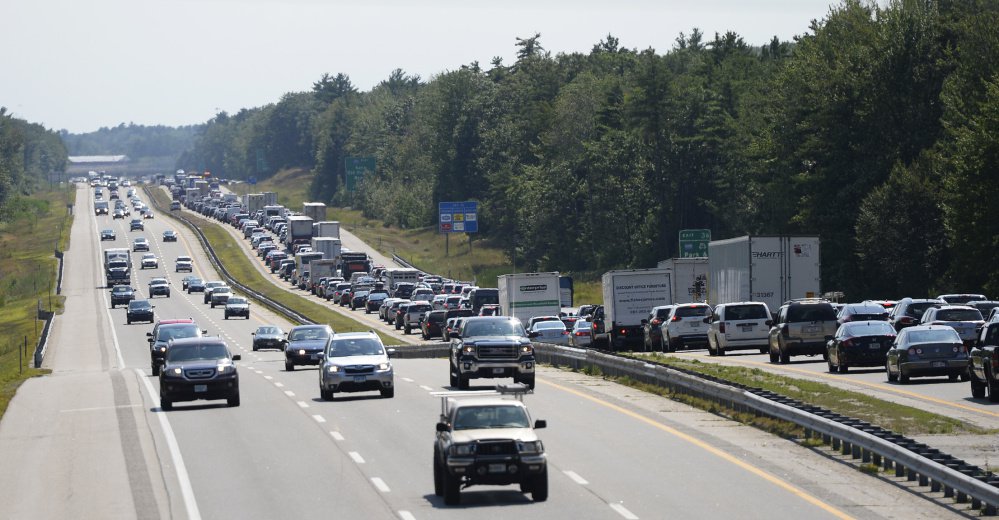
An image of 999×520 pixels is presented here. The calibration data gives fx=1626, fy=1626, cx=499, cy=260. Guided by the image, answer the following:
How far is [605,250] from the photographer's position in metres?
131

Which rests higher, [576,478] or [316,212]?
[316,212]

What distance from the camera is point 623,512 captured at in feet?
64.0

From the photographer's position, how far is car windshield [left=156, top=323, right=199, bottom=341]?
49875 mm

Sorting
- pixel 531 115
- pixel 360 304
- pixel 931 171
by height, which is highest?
pixel 531 115

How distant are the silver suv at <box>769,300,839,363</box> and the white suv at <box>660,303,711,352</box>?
8656 millimetres

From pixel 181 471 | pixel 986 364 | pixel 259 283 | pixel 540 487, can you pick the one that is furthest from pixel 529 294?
pixel 259 283

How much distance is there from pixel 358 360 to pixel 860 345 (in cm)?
1240

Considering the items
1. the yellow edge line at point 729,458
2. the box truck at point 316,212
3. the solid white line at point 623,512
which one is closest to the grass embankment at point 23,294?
the yellow edge line at point 729,458

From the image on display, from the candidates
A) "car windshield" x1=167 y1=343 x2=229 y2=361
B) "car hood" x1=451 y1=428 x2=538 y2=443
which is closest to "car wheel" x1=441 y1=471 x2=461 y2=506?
"car hood" x1=451 y1=428 x2=538 y2=443

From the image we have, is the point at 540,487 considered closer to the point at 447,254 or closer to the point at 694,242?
the point at 694,242

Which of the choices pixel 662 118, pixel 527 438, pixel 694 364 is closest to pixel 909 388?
pixel 694 364

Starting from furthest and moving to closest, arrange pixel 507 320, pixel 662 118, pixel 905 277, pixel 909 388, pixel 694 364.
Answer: pixel 662 118
pixel 905 277
pixel 694 364
pixel 507 320
pixel 909 388

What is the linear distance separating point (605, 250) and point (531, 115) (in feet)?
133

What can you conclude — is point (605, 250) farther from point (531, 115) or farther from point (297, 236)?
point (531, 115)
